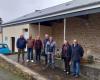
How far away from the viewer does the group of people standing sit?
13.3 metres

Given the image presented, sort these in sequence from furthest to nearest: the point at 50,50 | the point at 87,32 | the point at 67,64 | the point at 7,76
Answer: the point at 87,32 → the point at 50,50 → the point at 67,64 → the point at 7,76

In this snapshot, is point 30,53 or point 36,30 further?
point 36,30

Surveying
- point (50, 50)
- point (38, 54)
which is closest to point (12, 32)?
point (38, 54)

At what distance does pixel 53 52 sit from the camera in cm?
1515

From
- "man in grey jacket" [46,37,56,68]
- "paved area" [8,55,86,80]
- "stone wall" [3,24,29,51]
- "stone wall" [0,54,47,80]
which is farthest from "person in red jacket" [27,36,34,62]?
"stone wall" [3,24,29,51]

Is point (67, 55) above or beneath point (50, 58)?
above

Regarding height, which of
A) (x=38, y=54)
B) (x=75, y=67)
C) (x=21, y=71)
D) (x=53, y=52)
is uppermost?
(x=53, y=52)

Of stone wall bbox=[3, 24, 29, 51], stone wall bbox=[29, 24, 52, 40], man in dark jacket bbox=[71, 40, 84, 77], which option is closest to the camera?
man in dark jacket bbox=[71, 40, 84, 77]

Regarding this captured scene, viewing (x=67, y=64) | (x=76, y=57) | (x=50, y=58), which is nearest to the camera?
(x=76, y=57)

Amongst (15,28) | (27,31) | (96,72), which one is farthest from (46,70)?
(15,28)

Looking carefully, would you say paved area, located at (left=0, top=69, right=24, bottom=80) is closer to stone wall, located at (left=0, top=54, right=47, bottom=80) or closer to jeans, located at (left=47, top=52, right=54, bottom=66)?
stone wall, located at (left=0, top=54, right=47, bottom=80)

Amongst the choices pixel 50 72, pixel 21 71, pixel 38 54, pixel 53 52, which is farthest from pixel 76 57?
pixel 38 54

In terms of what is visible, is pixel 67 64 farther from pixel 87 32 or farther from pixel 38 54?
pixel 87 32

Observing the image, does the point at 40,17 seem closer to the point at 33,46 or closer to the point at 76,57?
the point at 33,46
